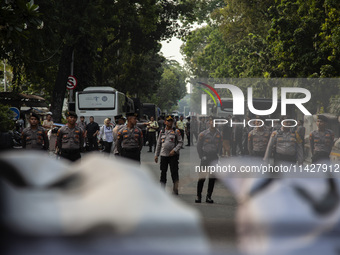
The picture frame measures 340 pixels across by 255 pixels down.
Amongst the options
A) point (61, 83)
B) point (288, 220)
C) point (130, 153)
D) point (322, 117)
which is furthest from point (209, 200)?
point (61, 83)

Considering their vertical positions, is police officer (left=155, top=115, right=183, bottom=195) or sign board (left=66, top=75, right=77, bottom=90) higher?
sign board (left=66, top=75, right=77, bottom=90)

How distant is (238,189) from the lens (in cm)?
105

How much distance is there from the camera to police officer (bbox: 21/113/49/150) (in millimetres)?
8906

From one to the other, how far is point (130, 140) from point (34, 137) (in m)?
1.90

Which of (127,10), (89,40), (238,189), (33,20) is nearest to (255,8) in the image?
(127,10)

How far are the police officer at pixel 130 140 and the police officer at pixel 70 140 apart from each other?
2.64 ft

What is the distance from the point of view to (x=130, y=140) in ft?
32.6

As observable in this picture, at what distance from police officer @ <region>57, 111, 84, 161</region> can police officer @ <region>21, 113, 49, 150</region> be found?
13.9 inches

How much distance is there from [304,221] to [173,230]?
0.86 feet

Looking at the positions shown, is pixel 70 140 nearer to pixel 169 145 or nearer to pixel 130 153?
pixel 130 153

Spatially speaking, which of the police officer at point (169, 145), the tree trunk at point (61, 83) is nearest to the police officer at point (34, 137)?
the police officer at point (169, 145)

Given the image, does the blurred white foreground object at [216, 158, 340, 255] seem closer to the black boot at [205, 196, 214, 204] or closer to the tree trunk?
the black boot at [205, 196, 214, 204]

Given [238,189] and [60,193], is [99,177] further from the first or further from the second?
[238,189]

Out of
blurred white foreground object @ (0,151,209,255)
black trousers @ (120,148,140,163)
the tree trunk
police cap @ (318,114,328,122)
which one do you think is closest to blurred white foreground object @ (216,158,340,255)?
blurred white foreground object @ (0,151,209,255)
